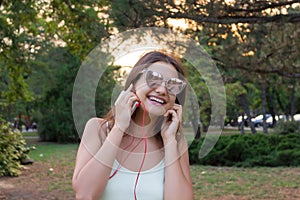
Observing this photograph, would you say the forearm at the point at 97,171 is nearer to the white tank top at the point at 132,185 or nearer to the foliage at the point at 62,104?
the white tank top at the point at 132,185

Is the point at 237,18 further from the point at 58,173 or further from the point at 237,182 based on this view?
the point at 58,173

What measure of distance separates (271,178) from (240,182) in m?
0.85

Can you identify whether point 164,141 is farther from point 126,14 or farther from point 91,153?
point 126,14

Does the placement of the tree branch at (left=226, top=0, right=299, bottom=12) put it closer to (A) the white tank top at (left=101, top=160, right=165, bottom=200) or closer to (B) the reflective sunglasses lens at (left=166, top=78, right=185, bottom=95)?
(B) the reflective sunglasses lens at (left=166, top=78, right=185, bottom=95)

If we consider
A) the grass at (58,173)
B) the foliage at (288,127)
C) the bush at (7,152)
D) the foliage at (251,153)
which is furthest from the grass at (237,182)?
the foliage at (288,127)

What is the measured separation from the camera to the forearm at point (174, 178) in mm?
1799

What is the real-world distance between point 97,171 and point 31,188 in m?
7.99

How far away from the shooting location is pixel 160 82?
5.81 feet

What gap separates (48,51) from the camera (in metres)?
25.3

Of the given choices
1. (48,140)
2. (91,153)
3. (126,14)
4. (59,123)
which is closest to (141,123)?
(91,153)

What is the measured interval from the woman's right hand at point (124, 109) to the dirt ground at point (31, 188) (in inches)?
261

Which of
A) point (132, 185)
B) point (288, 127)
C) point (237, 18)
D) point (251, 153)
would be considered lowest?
point (251, 153)

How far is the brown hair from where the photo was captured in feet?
6.09

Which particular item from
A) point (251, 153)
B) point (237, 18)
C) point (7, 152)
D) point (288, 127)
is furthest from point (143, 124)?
point (288, 127)
